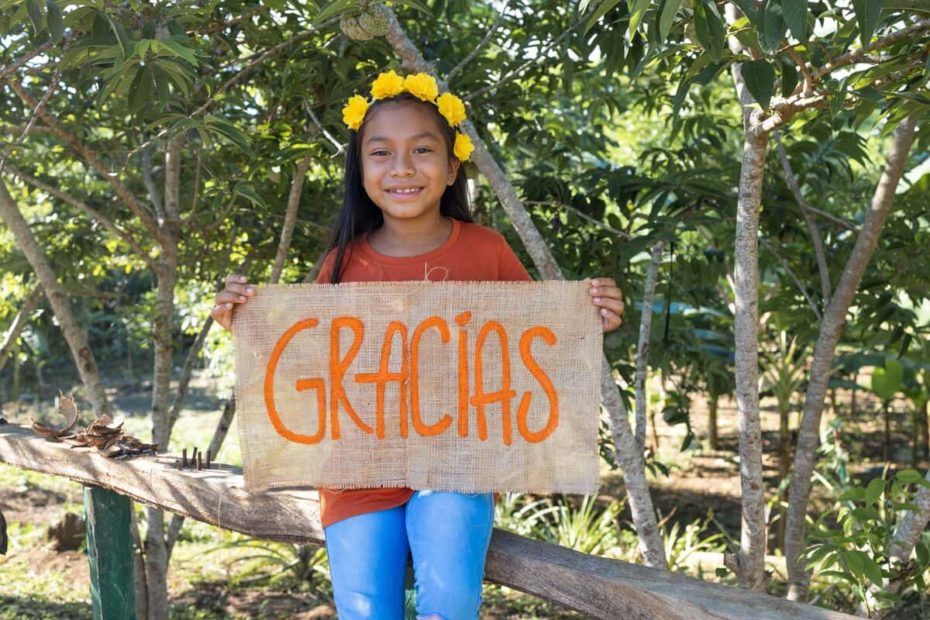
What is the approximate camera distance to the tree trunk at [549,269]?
2.18 metres

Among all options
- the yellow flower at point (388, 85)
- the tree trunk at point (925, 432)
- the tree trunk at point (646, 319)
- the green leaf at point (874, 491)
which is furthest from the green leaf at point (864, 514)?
the tree trunk at point (925, 432)

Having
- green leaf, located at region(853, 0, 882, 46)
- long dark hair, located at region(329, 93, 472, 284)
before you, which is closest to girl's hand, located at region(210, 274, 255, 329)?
long dark hair, located at region(329, 93, 472, 284)

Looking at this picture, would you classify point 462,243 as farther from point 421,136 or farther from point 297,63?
point 297,63

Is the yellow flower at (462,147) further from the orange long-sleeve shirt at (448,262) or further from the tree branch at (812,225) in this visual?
the tree branch at (812,225)

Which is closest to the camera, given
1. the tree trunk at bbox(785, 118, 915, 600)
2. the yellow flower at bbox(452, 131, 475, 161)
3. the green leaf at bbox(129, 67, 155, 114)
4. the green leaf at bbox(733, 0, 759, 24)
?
the green leaf at bbox(733, 0, 759, 24)

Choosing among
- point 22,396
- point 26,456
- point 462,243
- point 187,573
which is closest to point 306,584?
point 187,573

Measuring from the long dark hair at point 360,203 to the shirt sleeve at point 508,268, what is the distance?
0.12m

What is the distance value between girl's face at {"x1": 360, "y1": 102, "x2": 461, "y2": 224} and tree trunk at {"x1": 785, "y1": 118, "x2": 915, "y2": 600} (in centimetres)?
113

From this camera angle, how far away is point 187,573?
4.19 meters

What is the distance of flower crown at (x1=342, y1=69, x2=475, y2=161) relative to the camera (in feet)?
6.24

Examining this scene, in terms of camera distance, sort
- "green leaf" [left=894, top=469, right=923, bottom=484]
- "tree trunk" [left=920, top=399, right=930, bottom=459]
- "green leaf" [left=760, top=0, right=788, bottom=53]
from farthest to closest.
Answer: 1. "tree trunk" [left=920, top=399, right=930, bottom=459]
2. "green leaf" [left=894, top=469, right=923, bottom=484]
3. "green leaf" [left=760, top=0, right=788, bottom=53]

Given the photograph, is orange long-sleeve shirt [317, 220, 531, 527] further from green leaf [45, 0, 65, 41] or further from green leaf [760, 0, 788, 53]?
green leaf [760, 0, 788, 53]

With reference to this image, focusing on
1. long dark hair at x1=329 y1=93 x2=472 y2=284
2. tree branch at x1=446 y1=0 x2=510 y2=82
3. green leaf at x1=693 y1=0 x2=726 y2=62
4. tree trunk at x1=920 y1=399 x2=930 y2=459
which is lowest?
tree trunk at x1=920 y1=399 x2=930 y2=459

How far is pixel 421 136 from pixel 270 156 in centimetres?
78
